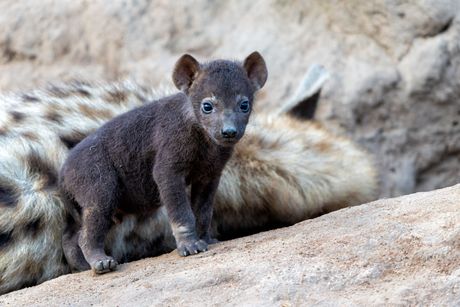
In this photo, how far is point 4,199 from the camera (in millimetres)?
4340

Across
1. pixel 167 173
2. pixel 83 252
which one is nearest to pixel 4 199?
pixel 83 252

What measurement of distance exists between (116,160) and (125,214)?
1.10ft

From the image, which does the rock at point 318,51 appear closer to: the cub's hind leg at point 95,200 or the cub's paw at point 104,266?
the cub's hind leg at point 95,200

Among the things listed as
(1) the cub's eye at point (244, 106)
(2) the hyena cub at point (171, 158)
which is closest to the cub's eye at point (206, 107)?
(2) the hyena cub at point (171, 158)

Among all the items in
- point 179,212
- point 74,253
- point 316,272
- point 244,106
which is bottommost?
point 316,272

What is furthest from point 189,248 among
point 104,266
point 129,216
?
point 129,216

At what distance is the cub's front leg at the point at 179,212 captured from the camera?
12.9ft

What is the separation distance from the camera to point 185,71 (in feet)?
13.3

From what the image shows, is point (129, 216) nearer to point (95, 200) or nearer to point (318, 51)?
point (95, 200)

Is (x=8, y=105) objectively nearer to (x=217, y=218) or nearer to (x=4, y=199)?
(x=4, y=199)

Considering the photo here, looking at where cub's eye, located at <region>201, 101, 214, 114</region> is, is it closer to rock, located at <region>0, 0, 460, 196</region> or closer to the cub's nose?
the cub's nose

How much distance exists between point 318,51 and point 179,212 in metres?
3.39

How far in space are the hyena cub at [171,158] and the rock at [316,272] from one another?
0.21m

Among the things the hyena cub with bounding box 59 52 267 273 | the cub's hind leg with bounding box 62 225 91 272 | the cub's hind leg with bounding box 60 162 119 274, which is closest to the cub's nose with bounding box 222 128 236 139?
the hyena cub with bounding box 59 52 267 273
